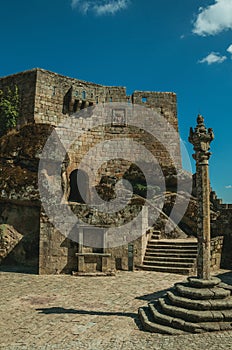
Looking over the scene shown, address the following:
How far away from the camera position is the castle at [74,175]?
13.9 m

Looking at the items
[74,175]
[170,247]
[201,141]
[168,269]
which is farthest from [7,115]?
[201,141]

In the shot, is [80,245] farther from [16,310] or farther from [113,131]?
[113,131]

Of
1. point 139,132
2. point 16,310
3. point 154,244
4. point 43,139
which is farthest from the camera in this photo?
point 139,132

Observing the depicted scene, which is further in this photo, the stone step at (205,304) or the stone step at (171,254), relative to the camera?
the stone step at (171,254)

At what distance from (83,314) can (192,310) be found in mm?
2881

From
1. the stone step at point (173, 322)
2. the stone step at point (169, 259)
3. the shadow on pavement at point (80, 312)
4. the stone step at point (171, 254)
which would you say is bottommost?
the shadow on pavement at point (80, 312)

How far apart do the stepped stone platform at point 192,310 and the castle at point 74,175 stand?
6.24 m

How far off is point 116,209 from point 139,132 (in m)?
13.7

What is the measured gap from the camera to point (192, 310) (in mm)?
7008

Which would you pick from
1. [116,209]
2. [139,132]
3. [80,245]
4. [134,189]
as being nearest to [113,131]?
[139,132]

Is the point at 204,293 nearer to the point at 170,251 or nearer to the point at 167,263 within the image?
the point at 167,263

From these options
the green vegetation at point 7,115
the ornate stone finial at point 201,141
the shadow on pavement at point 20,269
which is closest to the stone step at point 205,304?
the ornate stone finial at point 201,141

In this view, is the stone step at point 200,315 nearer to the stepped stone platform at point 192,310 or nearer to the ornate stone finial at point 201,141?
the stepped stone platform at point 192,310

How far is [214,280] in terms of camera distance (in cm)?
778
